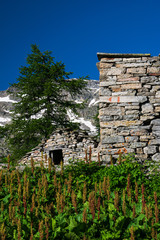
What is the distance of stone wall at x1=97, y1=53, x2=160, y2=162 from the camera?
5.71m

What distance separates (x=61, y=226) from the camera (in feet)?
8.27

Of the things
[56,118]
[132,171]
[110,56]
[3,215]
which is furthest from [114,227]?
[56,118]

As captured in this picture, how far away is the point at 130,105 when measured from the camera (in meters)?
5.89

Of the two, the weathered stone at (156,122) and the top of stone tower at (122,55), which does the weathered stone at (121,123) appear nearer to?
the weathered stone at (156,122)

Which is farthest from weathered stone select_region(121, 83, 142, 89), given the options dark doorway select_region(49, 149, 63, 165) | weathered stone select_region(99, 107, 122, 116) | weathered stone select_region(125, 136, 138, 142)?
dark doorway select_region(49, 149, 63, 165)

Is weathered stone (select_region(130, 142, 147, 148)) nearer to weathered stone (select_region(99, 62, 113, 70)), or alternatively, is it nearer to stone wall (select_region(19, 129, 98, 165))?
weathered stone (select_region(99, 62, 113, 70))

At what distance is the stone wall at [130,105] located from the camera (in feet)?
18.7

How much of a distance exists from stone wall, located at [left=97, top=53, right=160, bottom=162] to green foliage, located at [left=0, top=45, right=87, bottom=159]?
848 centimetres

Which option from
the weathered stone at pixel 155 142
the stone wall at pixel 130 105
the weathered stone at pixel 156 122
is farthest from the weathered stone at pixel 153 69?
the weathered stone at pixel 155 142

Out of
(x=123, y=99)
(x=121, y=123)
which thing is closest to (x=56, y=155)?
(x=121, y=123)

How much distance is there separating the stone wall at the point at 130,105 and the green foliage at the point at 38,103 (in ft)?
27.8

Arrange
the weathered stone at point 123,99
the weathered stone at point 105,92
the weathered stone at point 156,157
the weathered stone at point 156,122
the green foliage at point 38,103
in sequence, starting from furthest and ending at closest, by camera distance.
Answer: the green foliage at point 38,103 → the weathered stone at point 105,92 → the weathered stone at point 123,99 → the weathered stone at point 156,122 → the weathered stone at point 156,157

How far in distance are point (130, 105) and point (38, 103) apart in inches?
398

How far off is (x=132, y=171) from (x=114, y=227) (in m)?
2.46
